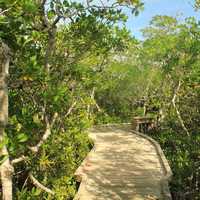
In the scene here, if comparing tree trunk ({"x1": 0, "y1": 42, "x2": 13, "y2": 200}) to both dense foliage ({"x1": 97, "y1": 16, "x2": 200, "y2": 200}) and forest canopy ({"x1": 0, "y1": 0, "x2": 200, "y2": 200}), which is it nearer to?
forest canopy ({"x1": 0, "y1": 0, "x2": 200, "y2": 200})

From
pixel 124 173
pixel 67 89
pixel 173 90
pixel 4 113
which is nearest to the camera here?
pixel 4 113

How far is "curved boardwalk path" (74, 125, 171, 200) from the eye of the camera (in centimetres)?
787

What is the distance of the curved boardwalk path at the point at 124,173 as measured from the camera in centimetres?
787

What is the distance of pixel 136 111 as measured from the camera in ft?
80.7

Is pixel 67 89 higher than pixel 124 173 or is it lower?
higher

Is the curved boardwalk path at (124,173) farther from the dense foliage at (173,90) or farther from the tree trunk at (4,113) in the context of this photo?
the tree trunk at (4,113)

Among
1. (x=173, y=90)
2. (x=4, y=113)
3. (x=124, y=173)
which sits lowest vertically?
(x=124, y=173)

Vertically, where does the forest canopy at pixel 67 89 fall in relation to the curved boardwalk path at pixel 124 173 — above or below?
above

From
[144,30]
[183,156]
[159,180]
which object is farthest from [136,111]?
[159,180]

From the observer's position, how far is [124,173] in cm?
962

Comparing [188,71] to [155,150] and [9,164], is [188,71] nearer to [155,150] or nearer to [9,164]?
Answer: [155,150]

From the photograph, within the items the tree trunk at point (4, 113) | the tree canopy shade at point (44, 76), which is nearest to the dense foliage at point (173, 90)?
the tree canopy shade at point (44, 76)

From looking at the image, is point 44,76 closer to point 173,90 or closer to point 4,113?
point 4,113

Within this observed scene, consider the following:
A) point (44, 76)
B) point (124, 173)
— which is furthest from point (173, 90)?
point (44, 76)
